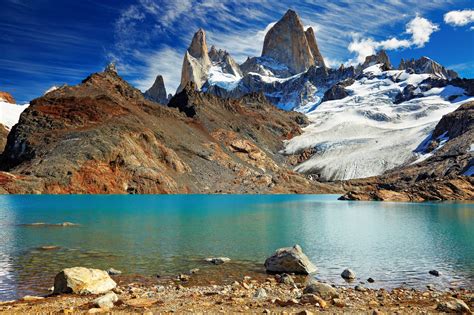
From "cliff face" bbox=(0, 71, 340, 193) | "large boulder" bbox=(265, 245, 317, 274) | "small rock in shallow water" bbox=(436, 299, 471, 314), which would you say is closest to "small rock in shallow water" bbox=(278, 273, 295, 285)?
"large boulder" bbox=(265, 245, 317, 274)

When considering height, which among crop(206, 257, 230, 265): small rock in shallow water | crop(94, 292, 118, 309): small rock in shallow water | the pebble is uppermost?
the pebble

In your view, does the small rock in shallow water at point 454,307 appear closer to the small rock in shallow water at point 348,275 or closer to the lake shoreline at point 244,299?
the lake shoreline at point 244,299

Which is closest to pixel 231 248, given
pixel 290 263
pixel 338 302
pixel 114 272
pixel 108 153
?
pixel 290 263

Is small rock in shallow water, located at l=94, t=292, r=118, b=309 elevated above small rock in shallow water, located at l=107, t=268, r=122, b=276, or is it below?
above

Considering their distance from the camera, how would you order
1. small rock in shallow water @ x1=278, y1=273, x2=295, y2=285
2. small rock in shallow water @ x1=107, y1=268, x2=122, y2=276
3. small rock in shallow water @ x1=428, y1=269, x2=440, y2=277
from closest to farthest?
1. small rock in shallow water @ x1=278, y1=273, x2=295, y2=285
2. small rock in shallow water @ x1=107, y1=268, x2=122, y2=276
3. small rock in shallow water @ x1=428, y1=269, x2=440, y2=277

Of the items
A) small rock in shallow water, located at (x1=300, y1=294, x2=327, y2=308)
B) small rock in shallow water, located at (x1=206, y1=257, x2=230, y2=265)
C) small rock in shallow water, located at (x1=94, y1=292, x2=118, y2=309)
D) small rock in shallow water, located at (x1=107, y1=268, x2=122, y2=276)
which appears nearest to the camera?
small rock in shallow water, located at (x1=94, y1=292, x2=118, y2=309)

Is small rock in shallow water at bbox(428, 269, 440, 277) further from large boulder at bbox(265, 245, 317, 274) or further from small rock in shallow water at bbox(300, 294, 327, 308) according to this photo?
small rock in shallow water at bbox(300, 294, 327, 308)

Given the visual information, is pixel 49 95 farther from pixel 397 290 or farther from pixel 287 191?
pixel 397 290

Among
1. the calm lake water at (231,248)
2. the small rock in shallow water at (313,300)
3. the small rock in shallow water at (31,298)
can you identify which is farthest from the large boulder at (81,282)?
the small rock in shallow water at (313,300)

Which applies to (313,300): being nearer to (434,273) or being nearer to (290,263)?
(290,263)
